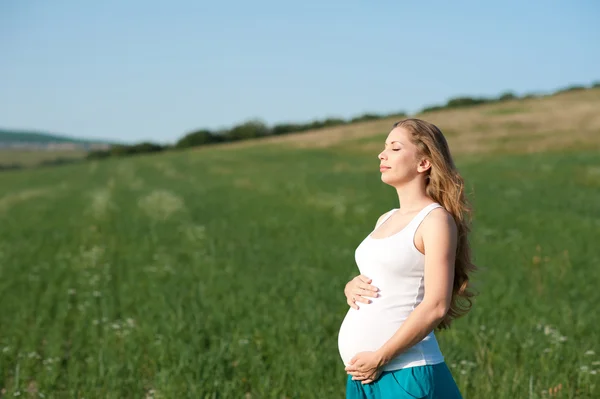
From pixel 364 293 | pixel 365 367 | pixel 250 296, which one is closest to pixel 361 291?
pixel 364 293

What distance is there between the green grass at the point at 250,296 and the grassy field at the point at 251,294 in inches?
1.3

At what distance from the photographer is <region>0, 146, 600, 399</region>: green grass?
22.4 feet

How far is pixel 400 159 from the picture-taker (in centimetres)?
348

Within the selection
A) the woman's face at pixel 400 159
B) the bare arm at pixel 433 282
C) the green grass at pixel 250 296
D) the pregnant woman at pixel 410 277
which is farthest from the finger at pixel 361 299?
the green grass at pixel 250 296

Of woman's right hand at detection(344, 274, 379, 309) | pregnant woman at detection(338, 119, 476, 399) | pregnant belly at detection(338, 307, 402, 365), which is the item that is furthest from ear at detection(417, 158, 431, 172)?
pregnant belly at detection(338, 307, 402, 365)

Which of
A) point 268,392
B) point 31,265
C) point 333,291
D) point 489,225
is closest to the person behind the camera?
point 268,392

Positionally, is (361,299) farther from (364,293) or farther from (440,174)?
(440,174)

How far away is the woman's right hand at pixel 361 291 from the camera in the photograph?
346 cm

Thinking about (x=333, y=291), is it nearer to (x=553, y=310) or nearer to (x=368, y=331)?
(x=553, y=310)

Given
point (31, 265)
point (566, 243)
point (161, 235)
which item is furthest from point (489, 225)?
point (31, 265)

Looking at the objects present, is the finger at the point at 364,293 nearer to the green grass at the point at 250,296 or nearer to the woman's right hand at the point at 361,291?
the woman's right hand at the point at 361,291

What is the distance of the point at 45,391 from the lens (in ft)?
22.2

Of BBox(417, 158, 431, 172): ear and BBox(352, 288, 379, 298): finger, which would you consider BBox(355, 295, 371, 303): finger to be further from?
BBox(417, 158, 431, 172): ear

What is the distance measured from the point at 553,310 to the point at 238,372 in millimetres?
4543
